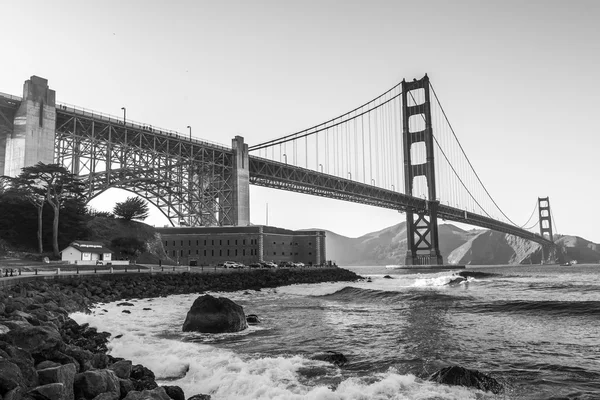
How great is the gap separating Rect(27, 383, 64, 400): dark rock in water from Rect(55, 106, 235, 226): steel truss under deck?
201ft

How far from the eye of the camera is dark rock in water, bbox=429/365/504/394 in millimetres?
11484

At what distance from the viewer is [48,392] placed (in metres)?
8.12

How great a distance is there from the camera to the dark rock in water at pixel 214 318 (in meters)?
20.1

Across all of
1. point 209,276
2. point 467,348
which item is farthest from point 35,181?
point 467,348

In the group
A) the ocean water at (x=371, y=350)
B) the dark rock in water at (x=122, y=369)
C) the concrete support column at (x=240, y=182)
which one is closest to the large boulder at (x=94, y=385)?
the dark rock in water at (x=122, y=369)

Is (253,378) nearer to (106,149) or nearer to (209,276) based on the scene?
(209,276)

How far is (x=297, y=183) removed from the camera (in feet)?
309

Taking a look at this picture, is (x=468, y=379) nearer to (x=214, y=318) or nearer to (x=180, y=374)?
(x=180, y=374)

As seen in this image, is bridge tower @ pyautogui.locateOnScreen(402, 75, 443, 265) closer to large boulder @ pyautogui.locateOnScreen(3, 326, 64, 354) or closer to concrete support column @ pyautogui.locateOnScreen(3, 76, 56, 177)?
concrete support column @ pyautogui.locateOnScreen(3, 76, 56, 177)

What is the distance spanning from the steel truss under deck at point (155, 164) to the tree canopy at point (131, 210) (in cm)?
320

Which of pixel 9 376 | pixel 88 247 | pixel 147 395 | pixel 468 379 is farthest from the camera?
pixel 88 247

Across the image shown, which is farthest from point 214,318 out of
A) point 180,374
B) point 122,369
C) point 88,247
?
point 88,247

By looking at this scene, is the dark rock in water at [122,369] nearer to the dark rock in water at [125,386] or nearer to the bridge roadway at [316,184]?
the dark rock in water at [125,386]

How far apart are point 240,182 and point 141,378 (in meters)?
77.5
